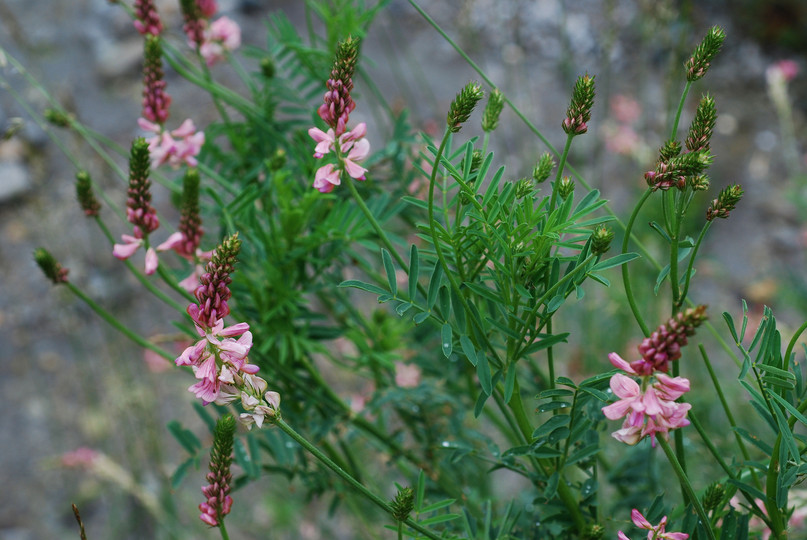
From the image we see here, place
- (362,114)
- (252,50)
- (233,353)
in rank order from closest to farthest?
1. (233,353)
2. (252,50)
3. (362,114)

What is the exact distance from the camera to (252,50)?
1.19m

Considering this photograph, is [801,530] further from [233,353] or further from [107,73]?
[107,73]

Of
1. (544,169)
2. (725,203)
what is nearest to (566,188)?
(544,169)

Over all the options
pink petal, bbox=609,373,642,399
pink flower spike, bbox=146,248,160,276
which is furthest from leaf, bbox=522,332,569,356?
pink flower spike, bbox=146,248,160,276

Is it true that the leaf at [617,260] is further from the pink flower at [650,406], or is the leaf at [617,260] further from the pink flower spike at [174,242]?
the pink flower spike at [174,242]

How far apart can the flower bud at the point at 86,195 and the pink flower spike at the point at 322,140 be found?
15.2 inches

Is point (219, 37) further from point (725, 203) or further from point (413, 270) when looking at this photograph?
point (725, 203)

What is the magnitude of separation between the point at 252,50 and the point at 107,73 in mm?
2639

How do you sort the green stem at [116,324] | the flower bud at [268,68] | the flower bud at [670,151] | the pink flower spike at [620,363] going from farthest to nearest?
the flower bud at [268,68], the green stem at [116,324], the flower bud at [670,151], the pink flower spike at [620,363]

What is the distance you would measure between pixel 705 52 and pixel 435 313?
1.14 feet

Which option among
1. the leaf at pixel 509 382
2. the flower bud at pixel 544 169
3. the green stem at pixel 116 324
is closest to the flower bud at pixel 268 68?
the green stem at pixel 116 324

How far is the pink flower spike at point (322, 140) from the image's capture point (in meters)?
0.60

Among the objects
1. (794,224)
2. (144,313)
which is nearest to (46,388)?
(144,313)

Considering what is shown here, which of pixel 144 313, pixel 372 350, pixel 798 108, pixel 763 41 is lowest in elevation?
pixel 372 350
